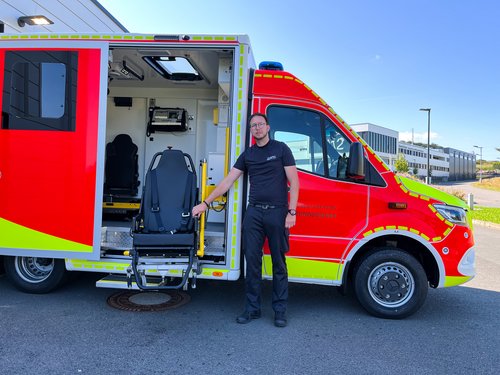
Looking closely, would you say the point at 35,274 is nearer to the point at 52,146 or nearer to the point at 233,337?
the point at 52,146

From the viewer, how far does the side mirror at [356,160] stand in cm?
413

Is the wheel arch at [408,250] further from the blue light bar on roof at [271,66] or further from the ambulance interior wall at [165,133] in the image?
the ambulance interior wall at [165,133]

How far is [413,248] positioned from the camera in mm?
4527

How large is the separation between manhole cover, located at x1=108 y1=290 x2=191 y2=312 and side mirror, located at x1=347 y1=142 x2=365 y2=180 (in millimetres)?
2392

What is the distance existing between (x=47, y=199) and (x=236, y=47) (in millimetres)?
2528

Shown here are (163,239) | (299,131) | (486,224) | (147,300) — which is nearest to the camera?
(163,239)

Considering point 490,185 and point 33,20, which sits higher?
point 33,20

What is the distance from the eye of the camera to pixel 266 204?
4.02 m

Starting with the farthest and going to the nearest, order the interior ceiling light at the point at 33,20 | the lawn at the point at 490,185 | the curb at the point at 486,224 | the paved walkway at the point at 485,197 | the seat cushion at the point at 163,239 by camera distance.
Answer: the lawn at the point at 490,185 < the paved walkway at the point at 485,197 < the curb at the point at 486,224 < the interior ceiling light at the point at 33,20 < the seat cushion at the point at 163,239

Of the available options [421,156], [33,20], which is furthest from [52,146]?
[421,156]

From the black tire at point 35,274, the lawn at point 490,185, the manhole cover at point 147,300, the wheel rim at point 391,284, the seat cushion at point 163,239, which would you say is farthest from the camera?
the lawn at point 490,185

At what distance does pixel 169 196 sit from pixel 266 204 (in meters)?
1.28

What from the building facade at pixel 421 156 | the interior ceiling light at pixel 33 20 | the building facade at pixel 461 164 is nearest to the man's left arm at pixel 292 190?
the interior ceiling light at pixel 33 20

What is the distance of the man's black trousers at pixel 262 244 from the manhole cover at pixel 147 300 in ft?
3.40
